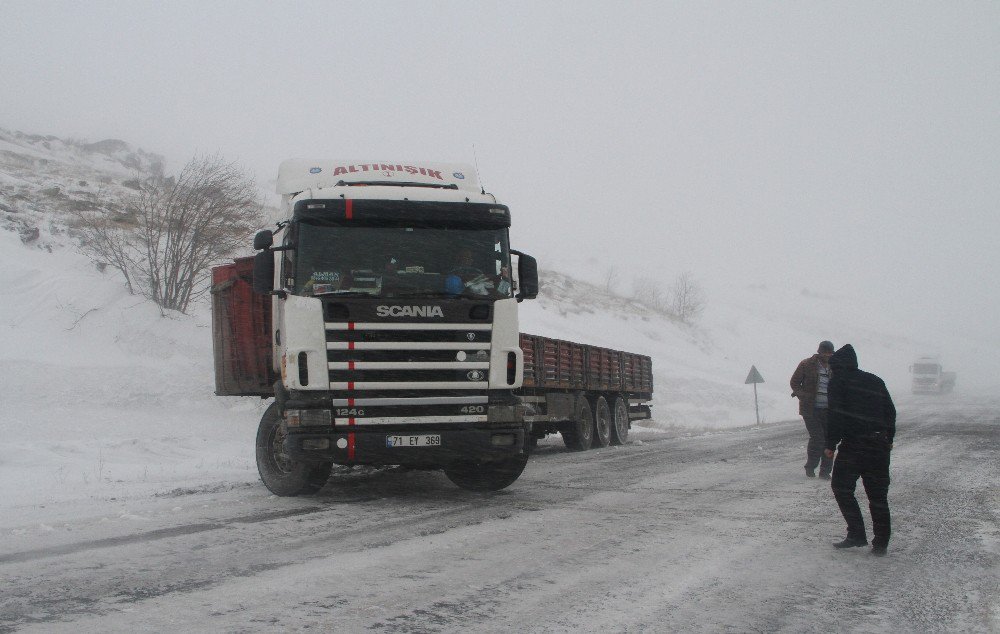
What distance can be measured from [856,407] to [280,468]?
5.90 metres

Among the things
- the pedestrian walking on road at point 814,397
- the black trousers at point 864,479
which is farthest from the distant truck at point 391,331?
the pedestrian walking on road at point 814,397

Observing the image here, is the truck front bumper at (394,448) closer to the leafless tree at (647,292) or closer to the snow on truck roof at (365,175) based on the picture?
the snow on truck roof at (365,175)

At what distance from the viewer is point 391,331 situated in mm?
8031

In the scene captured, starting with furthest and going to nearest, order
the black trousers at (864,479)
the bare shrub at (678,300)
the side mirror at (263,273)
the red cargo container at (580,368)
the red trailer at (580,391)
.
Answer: the bare shrub at (678,300), the red trailer at (580,391), the red cargo container at (580,368), the side mirror at (263,273), the black trousers at (864,479)

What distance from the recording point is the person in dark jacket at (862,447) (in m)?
6.31

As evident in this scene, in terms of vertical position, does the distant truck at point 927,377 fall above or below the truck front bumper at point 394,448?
below

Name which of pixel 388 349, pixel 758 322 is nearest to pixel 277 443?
pixel 388 349

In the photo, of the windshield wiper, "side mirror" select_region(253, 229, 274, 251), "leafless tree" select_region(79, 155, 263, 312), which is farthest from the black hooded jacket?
"leafless tree" select_region(79, 155, 263, 312)

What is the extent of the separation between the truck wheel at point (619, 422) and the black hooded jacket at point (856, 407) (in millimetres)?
11907

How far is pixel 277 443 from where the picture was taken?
9117mm

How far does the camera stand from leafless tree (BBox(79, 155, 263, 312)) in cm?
2145

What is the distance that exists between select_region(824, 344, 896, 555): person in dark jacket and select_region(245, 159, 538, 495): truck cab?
3216mm

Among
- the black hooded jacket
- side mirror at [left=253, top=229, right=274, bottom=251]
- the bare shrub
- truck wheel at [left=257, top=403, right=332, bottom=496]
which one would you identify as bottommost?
truck wheel at [left=257, top=403, right=332, bottom=496]

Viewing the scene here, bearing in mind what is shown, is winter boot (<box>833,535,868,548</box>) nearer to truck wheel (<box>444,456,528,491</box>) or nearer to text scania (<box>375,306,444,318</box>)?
truck wheel (<box>444,456,528,491</box>)
